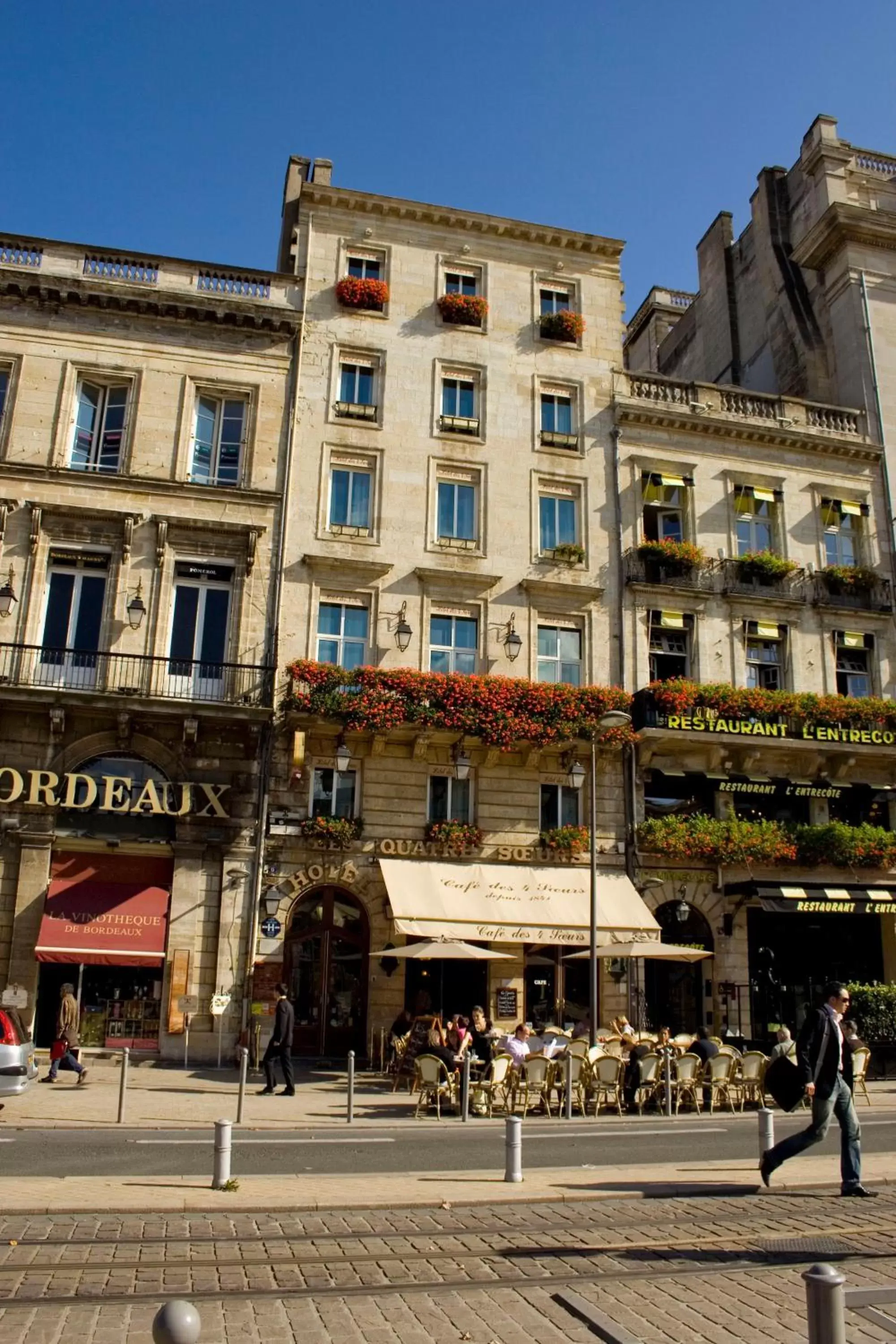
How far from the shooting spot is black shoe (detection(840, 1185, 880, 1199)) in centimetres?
919

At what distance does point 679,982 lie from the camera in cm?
2484

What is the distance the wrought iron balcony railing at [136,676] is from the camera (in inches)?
869

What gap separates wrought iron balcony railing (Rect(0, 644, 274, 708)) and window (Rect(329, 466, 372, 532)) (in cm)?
444

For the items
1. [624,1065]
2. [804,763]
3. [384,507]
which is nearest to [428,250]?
[384,507]

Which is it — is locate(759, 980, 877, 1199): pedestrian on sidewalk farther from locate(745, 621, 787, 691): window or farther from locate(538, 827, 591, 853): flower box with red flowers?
locate(745, 621, 787, 691): window

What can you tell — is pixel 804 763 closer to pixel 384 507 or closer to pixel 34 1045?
pixel 384 507

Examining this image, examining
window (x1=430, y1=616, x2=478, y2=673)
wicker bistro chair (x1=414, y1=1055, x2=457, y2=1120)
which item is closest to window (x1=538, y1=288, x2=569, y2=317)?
window (x1=430, y1=616, x2=478, y2=673)

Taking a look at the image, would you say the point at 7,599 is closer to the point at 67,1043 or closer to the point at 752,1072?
the point at 67,1043

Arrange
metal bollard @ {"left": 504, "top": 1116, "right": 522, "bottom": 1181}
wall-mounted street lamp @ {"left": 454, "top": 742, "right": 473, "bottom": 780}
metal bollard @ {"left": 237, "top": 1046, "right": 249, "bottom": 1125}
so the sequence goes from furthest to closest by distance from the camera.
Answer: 1. wall-mounted street lamp @ {"left": 454, "top": 742, "right": 473, "bottom": 780}
2. metal bollard @ {"left": 237, "top": 1046, "right": 249, "bottom": 1125}
3. metal bollard @ {"left": 504, "top": 1116, "right": 522, "bottom": 1181}

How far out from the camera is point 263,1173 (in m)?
10.5

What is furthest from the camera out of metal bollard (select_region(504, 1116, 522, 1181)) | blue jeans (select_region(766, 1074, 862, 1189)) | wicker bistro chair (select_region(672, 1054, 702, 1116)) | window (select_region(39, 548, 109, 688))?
window (select_region(39, 548, 109, 688))

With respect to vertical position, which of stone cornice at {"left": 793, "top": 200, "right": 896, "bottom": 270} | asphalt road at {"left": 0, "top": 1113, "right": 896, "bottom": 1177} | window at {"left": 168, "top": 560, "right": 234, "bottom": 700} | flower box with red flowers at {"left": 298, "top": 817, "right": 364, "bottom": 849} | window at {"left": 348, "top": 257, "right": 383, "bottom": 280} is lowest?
asphalt road at {"left": 0, "top": 1113, "right": 896, "bottom": 1177}

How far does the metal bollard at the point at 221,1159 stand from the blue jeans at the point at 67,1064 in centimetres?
954

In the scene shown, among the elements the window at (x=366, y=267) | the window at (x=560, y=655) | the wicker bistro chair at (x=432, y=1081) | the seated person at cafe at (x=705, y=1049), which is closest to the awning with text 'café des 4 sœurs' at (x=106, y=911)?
the wicker bistro chair at (x=432, y=1081)
